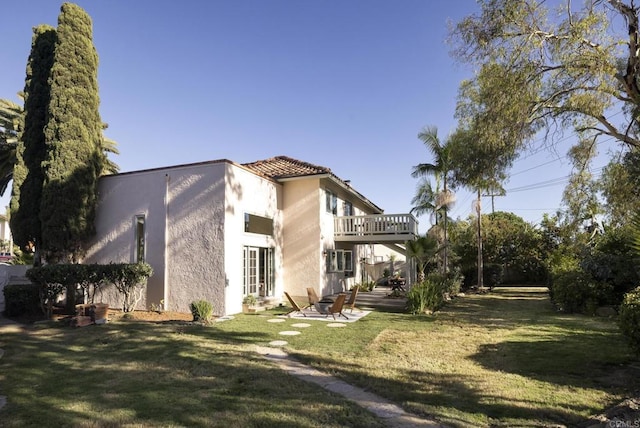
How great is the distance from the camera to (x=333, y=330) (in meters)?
10.9

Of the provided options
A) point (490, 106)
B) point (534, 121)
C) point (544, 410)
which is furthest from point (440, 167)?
point (544, 410)

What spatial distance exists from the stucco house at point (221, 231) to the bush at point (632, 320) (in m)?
10.6

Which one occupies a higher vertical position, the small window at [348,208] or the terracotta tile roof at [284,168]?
the terracotta tile roof at [284,168]

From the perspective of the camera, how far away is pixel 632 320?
21.3 ft

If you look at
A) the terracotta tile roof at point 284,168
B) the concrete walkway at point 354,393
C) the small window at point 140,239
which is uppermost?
the terracotta tile roof at point 284,168

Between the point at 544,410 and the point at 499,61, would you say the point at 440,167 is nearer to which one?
the point at 499,61

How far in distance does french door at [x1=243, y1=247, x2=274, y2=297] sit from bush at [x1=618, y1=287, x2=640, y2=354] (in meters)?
11.2

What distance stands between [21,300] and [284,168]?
11.3 m

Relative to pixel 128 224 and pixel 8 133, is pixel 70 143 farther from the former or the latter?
pixel 8 133

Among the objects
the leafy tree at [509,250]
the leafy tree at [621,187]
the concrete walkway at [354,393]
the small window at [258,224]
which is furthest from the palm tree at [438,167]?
the concrete walkway at [354,393]

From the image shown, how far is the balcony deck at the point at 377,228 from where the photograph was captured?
59.5 ft

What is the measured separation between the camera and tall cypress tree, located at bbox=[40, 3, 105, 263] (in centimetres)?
1356

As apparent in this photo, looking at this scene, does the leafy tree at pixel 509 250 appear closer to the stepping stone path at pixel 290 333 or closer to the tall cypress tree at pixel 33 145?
the stepping stone path at pixel 290 333

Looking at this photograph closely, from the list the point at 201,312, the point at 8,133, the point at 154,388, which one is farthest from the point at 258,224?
the point at 8,133
